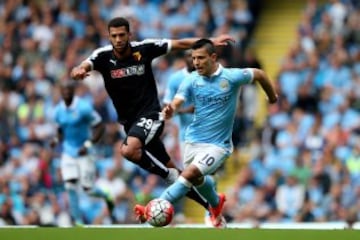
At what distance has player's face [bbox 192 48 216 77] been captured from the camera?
1502 centimetres

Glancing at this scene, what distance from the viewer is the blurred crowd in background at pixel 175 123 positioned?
22062mm

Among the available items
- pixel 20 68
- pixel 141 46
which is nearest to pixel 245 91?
pixel 20 68

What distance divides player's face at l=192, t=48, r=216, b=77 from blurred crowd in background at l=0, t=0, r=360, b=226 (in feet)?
19.4

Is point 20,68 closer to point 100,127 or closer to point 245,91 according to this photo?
point 245,91

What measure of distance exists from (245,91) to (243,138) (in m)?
0.92

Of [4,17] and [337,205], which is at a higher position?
[4,17]

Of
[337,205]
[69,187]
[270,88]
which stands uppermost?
[270,88]

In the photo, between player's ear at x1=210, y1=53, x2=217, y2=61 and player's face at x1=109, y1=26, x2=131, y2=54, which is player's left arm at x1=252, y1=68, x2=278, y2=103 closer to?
player's ear at x1=210, y1=53, x2=217, y2=61

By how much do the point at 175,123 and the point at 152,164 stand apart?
785 cm

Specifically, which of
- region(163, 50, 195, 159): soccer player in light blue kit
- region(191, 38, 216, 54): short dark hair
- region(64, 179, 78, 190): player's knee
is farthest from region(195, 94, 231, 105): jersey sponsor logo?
region(64, 179, 78, 190): player's knee

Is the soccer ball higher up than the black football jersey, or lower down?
lower down

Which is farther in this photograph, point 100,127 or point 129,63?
point 100,127

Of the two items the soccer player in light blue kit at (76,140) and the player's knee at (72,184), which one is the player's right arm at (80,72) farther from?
the player's knee at (72,184)

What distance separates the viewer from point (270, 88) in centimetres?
1511
